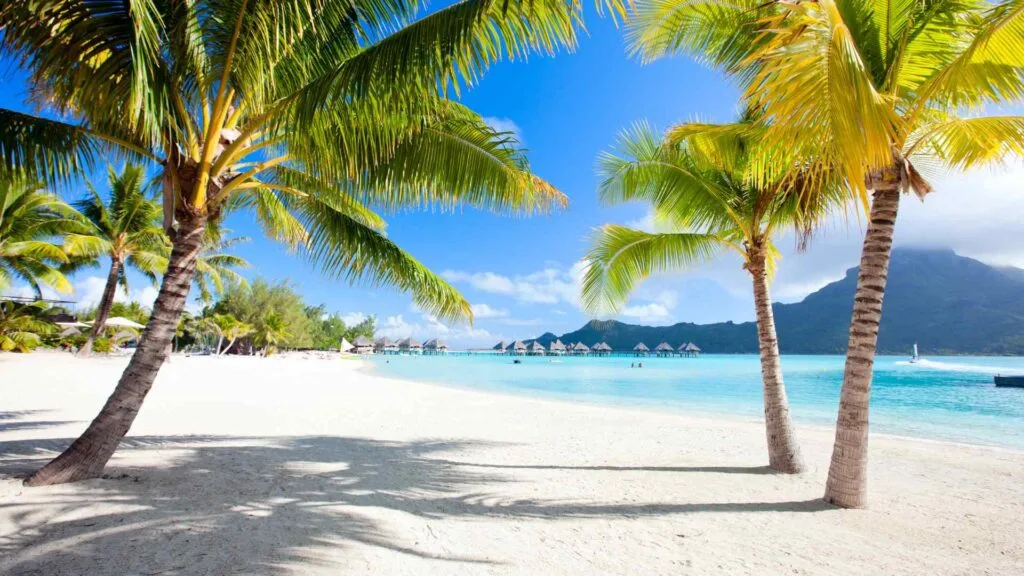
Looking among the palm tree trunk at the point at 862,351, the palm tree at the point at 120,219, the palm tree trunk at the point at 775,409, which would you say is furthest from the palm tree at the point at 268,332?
the palm tree trunk at the point at 862,351

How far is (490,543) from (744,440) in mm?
6494

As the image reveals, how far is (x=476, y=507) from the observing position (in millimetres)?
4129

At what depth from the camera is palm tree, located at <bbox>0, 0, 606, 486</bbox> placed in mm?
3447

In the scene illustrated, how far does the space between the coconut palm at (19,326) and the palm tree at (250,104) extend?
23.5 meters

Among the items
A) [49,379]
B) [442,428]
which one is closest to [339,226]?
[442,428]

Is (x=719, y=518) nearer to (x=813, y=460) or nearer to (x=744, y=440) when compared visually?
(x=813, y=460)

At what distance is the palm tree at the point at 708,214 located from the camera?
558cm

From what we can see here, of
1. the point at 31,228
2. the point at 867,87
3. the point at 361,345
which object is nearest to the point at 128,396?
the point at 867,87

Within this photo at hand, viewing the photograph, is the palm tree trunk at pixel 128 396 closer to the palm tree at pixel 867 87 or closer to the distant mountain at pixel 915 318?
the palm tree at pixel 867 87

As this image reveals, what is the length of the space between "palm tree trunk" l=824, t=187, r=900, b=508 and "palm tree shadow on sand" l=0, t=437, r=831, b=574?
0.40m

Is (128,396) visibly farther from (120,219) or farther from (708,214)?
(120,219)

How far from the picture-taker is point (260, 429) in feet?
25.3

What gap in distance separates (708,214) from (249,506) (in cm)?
623

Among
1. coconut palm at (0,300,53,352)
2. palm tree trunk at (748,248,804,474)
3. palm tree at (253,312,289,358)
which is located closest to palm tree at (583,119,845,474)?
palm tree trunk at (748,248,804,474)
